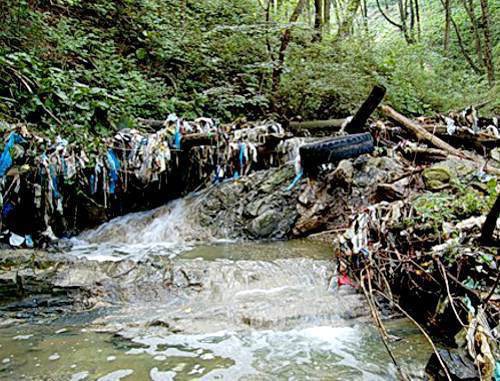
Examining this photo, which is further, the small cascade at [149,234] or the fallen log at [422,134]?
the fallen log at [422,134]

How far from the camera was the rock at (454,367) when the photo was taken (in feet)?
8.14

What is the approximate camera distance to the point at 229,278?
4.60 metres

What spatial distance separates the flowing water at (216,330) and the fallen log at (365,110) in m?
2.97

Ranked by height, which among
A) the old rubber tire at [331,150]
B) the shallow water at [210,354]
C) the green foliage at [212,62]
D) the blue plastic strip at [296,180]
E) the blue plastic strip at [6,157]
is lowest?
the shallow water at [210,354]

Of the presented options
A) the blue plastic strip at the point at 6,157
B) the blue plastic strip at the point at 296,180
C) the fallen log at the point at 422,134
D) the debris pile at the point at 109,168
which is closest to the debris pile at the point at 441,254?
the fallen log at the point at 422,134

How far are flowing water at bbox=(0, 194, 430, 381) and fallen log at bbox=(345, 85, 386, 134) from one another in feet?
9.73

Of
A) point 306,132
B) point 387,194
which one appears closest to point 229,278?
point 387,194

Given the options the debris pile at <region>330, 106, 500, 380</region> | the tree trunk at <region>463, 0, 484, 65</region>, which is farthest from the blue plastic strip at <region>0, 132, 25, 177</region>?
the tree trunk at <region>463, 0, 484, 65</region>

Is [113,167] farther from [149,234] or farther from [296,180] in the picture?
[296,180]

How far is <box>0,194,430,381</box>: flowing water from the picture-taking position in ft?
9.68

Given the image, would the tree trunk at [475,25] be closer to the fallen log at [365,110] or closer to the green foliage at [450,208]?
the fallen log at [365,110]

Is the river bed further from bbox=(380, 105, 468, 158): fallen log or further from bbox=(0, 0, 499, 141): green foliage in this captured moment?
bbox=(0, 0, 499, 141): green foliage

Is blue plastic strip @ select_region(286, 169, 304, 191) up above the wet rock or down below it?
above

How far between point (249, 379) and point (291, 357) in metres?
0.44
